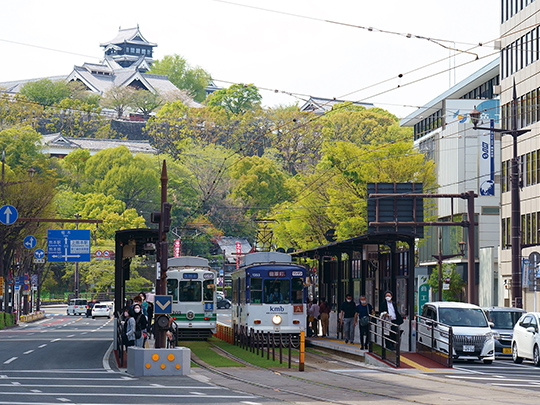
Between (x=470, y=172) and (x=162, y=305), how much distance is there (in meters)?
46.5

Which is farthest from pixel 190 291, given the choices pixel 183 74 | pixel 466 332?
pixel 183 74

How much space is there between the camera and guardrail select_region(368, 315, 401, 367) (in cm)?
2386

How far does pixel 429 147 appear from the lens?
73625 millimetres

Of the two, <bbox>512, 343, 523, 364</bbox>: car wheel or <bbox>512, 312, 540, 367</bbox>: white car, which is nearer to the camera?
<bbox>512, 312, 540, 367</bbox>: white car

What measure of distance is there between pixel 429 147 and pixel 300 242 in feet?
56.1

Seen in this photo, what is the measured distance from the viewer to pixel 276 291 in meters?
34.7

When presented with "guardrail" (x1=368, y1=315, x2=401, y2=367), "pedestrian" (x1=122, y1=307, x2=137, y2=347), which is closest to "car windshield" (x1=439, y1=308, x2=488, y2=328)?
"guardrail" (x1=368, y1=315, x2=401, y2=367)

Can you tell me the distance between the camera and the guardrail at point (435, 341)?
971 inches

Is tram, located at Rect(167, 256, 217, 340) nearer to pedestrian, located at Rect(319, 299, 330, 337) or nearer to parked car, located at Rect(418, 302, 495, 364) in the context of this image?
pedestrian, located at Rect(319, 299, 330, 337)

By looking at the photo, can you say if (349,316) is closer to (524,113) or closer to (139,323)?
(139,323)

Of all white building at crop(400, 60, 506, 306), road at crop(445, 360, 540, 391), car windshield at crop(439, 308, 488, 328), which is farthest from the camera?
white building at crop(400, 60, 506, 306)

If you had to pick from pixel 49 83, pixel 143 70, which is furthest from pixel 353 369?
pixel 143 70

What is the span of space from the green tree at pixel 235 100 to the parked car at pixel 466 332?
12015 centimetres

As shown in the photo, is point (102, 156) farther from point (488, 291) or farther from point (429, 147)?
point (488, 291)
